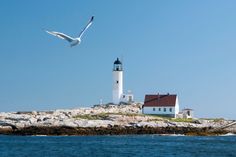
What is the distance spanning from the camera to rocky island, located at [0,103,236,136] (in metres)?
77.6

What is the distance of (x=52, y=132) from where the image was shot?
75.8 m

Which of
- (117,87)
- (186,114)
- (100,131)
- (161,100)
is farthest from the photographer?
(117,87)

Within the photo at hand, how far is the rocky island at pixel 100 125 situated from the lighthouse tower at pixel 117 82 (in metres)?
11.6

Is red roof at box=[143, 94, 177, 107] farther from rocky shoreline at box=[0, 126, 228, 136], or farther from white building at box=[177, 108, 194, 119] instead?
rocky shoreline at box=[0, 126, 228, 136]

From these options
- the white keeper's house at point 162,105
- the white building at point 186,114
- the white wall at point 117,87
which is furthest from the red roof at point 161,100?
the white wall at point 117,87

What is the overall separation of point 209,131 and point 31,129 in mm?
24080

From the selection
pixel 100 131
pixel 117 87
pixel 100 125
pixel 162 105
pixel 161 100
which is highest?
pixel 117 87

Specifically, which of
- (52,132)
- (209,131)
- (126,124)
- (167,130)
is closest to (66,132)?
(52,132)

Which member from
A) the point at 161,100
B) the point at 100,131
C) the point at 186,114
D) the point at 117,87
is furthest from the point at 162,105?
the point at 100,131

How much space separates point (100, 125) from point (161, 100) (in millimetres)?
16289

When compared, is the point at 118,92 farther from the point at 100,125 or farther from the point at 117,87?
the point at 100,125

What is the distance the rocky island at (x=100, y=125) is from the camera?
77.6m

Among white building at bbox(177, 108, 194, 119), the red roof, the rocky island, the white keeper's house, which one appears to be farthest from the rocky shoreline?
white building at bbox(177, 108, 194, 119)

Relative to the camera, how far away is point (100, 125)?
80250 mm
